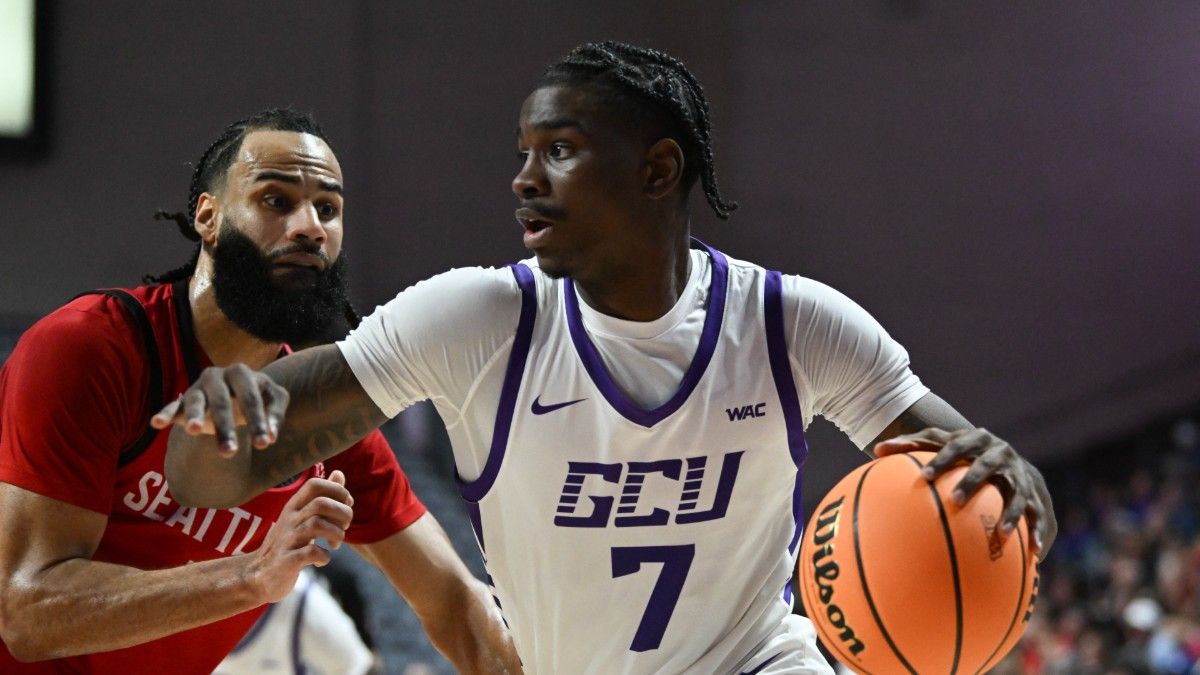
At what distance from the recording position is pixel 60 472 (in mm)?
3330

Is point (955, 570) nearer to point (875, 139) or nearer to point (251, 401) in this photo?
point (251, 401)

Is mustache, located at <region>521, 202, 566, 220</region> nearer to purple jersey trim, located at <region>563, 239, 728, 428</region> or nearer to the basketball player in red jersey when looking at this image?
purple jersey trim, located at <region>563, 239, 728, 428</region>

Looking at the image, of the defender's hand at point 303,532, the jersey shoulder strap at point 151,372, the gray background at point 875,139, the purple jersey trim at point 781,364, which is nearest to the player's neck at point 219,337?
the jersey shoulder strap at point 151,372

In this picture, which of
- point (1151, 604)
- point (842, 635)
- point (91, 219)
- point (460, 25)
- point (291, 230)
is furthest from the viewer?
point (460, 25)

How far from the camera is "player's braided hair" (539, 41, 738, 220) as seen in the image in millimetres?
3033

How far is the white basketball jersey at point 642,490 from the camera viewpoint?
9.90ft

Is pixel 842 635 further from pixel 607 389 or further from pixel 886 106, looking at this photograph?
pixel 886 106

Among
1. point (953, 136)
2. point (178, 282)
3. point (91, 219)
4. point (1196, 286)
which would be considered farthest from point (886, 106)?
point (178, 282)

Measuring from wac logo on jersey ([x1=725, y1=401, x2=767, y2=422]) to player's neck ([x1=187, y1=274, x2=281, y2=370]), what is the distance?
127 cm

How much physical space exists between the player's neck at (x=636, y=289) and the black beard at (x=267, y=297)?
853 millimetres

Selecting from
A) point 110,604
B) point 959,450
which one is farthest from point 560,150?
point 110,604

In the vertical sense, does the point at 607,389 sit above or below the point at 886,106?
above

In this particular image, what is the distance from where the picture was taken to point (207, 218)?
386 centimetres

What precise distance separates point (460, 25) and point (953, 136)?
4.55 meters
